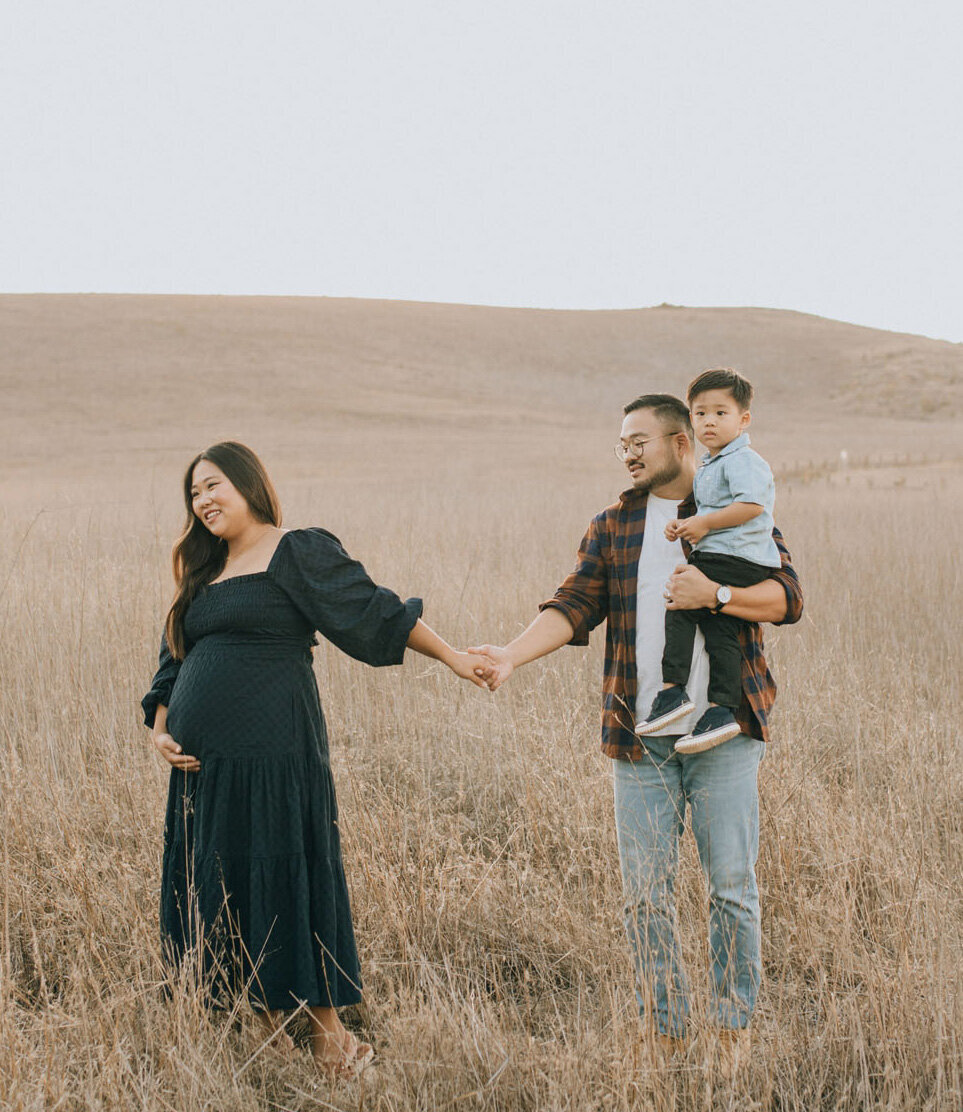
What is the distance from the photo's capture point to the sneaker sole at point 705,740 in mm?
2553

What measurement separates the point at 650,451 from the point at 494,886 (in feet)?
5.68

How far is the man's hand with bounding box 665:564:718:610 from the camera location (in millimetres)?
2596

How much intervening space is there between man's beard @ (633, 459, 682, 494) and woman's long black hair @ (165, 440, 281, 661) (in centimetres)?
105

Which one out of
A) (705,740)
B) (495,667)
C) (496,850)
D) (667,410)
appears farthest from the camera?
(496,850)

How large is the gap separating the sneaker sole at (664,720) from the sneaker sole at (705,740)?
60 millimetres

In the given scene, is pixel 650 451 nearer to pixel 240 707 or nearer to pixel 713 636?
pixel 713 636

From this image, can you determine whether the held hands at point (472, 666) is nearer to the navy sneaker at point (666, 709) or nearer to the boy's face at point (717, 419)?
the navy sneaker at point (666, 709)

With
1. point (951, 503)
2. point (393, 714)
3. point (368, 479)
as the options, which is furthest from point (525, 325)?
point (393, 714)

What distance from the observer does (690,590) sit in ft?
8.53

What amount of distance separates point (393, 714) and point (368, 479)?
1717 centimetres

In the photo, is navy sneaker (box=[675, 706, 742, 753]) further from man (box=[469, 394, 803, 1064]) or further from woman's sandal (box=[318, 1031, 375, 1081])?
woman's sandal (box=[318, 1031, 375, 1081])

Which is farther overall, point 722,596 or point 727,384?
point 727,384

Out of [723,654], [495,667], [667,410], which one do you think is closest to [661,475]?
[667,410]

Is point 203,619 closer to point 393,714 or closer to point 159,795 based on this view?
point 159,795
